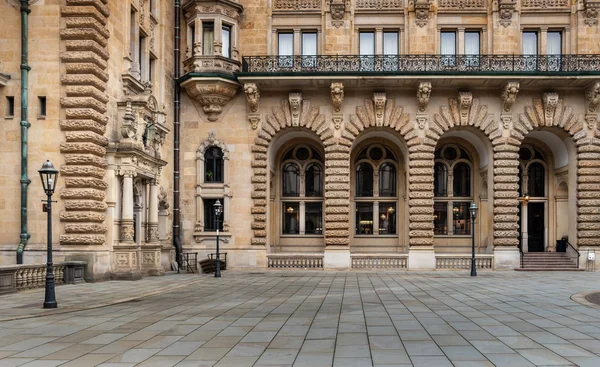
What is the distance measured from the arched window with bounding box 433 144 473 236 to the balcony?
20.7 ft

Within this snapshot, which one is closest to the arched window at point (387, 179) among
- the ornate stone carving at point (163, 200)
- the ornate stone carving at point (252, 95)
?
the ornate stone carving at point (252, 95)

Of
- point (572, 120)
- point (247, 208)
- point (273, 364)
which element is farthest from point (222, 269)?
point (273, 364)

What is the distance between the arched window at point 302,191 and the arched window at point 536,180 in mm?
13697

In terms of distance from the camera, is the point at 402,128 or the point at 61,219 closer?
the point at 61,219

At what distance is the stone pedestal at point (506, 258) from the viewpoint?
3422cm

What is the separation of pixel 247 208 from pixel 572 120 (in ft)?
64.1

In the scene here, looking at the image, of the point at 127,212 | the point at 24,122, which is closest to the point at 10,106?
the point at 24,122

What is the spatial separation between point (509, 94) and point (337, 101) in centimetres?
980

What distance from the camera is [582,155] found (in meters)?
34.4

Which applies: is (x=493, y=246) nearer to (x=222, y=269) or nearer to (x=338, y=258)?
(x=338, y=258)

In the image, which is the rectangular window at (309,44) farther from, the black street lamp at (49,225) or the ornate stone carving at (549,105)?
the black street lamp at (49,225)

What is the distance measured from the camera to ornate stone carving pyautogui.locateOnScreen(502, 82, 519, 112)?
33.7 metres

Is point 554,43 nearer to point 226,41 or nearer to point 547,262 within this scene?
point 547,262

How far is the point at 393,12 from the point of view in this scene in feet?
118
